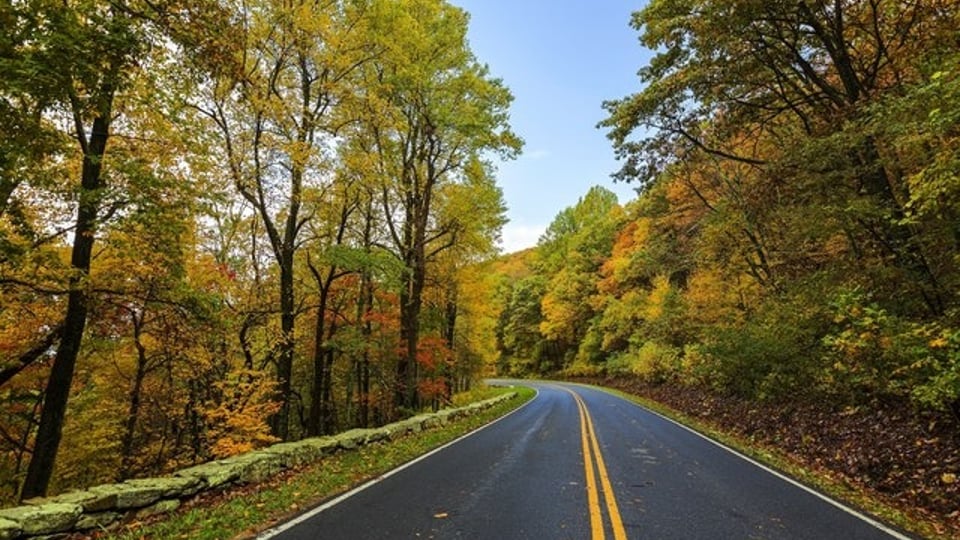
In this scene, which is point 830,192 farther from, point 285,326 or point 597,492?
point 285,326

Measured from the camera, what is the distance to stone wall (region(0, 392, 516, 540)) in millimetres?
4836

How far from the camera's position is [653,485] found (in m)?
7.45

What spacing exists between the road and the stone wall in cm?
190

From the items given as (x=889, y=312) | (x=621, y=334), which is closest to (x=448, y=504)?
(x=889, y=312)

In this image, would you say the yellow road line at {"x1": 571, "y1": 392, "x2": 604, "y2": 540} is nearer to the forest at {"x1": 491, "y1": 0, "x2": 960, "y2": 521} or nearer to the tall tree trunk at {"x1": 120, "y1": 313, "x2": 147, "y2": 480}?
the forest at {"x1": 491, "y1": 0, "x2": 960, "y2": 521}

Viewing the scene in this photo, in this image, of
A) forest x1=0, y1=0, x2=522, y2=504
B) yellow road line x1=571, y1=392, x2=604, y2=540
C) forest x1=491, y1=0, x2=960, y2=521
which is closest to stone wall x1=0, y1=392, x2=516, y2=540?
forest x1=0, y1=0, x2=522, y2=504

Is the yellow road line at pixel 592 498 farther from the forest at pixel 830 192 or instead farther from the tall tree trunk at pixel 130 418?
the tall tree trunk at pixel 130 418

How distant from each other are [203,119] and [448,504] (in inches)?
Result: 469

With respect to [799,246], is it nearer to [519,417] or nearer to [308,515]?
[519,417]

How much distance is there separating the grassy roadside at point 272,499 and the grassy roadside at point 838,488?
695 cm

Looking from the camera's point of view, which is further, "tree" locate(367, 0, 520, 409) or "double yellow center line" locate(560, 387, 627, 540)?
"tree" locate(367, 0, 520, 409)

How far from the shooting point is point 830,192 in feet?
37.4

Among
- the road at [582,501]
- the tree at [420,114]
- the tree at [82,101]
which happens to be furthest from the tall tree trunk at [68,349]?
the tree at [420,114]

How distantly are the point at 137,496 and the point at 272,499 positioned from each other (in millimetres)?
1550
